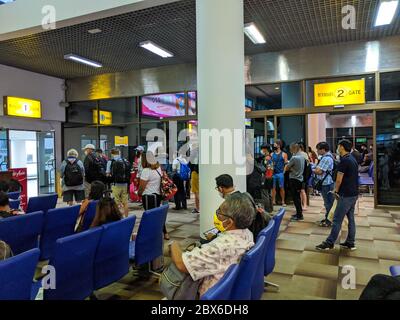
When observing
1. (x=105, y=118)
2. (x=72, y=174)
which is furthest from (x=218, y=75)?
(x=105, y=118)

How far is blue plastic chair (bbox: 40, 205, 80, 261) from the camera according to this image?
3.39m

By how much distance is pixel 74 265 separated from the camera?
87.5 inches

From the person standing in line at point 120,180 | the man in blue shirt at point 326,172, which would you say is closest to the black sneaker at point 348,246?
the man in blue shirt at point 326,172

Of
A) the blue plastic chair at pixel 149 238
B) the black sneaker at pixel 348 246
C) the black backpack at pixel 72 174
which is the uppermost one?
the black backpack at pixel 72 174

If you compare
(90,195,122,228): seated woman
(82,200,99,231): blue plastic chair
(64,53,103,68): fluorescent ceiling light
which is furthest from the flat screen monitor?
(90,195,122,228): seated woman

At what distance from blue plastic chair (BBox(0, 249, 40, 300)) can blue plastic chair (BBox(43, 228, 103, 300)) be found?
0.27 metres

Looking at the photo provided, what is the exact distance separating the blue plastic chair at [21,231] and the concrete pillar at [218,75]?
1951 mm

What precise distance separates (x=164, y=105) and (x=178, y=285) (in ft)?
26.4

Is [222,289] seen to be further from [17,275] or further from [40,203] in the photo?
[40,203]

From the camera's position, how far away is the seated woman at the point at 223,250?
174 centimetres

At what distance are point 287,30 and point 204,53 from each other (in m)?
3.49

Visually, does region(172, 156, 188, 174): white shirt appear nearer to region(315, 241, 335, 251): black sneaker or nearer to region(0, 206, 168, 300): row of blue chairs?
region(315, 241, 335, 251): black sneaker

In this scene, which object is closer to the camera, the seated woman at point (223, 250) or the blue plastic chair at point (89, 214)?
the seated woman at point (223, 250)

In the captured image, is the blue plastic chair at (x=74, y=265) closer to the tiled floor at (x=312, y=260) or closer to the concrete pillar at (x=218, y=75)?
the tiled floor at (x=312, y=260)
